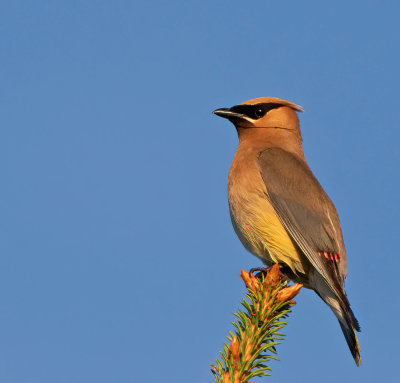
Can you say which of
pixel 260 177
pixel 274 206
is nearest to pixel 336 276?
pixel 274 206

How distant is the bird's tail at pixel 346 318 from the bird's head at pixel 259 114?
1.74 metres

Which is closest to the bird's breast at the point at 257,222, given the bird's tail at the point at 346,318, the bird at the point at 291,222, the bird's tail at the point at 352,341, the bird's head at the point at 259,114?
the bird at the point at 291,222

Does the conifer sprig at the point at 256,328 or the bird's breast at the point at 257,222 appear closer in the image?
the conifer sprig at the point at 256,328

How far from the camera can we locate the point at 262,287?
361cm

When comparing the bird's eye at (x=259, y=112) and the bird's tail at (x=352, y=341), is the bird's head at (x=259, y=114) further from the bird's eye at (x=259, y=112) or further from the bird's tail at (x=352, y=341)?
the bird's tail at (x=352, y=341)

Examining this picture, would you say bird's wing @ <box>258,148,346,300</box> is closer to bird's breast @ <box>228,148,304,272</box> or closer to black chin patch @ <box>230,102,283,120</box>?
bird's breast @ <box>228,148,304,272</box>

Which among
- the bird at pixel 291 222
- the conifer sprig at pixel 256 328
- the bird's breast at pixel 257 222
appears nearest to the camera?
the conifer sprig at pixel 256 328

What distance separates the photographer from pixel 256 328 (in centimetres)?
315

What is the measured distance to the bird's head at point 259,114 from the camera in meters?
5.61

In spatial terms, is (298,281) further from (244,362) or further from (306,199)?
(244,362)

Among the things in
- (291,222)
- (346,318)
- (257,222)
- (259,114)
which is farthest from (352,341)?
(259,114)

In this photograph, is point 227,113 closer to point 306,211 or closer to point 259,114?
point 259,114

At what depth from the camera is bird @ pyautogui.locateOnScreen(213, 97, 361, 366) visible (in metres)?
4.45

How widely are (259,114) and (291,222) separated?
4.43 feet
